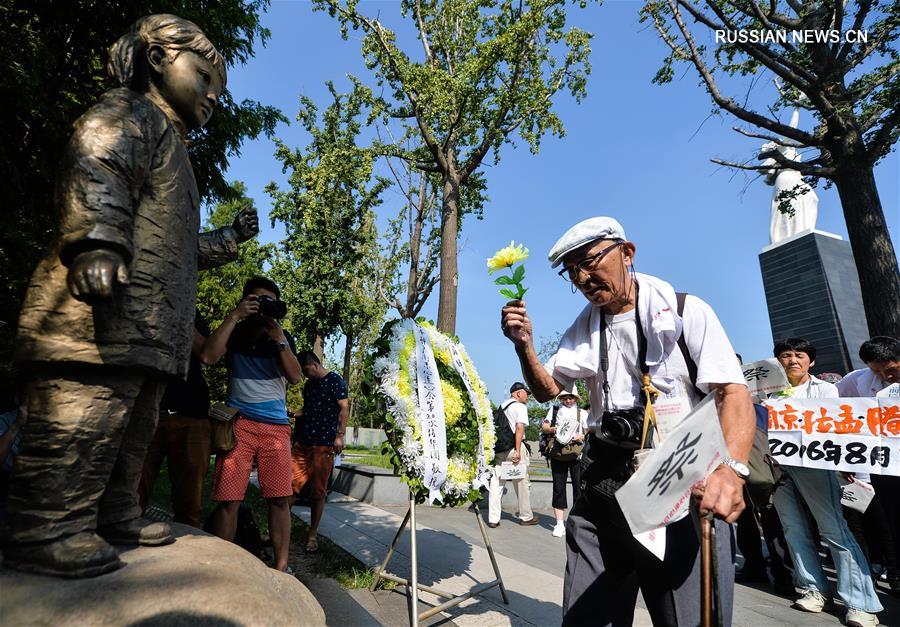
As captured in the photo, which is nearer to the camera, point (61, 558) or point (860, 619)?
point (61, 558)

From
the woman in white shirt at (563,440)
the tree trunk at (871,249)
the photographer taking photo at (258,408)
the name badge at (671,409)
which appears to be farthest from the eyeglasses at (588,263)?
the tree trunk at (871,249)

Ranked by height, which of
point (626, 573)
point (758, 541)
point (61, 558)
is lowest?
point (758, 541)

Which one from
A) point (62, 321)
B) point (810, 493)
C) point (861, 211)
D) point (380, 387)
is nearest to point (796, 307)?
point (861, 211)

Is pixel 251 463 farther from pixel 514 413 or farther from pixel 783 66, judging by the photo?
pixel 783 66

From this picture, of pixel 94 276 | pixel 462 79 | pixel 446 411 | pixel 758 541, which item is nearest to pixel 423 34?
pixel 462 79

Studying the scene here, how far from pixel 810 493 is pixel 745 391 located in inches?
128

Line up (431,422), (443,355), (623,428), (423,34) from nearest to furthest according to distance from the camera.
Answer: (623,428)
(431,422)
(443,355)
(423,34)

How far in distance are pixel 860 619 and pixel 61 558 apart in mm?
5000

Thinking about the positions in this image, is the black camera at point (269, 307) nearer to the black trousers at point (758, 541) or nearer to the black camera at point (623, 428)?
the black camera at point (623, 428)

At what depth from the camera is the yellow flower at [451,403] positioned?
153 inches

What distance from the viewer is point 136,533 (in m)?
1.98

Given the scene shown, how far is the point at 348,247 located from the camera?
21250mm

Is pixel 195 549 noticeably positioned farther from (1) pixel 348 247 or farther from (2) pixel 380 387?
(1) pixel 348 247

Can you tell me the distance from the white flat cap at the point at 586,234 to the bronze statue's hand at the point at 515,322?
0.85 ft
